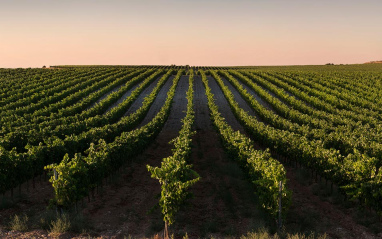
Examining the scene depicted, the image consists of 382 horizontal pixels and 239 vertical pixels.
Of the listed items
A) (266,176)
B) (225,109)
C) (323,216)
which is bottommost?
(323,216)

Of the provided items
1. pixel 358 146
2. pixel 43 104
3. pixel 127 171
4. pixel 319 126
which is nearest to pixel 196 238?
pixel 127 171

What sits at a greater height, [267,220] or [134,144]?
[134,144]

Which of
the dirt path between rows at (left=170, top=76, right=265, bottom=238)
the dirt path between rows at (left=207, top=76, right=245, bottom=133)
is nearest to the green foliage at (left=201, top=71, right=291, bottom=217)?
the dirt path between rows at (left=170, top=76, right=265, bottom=238)

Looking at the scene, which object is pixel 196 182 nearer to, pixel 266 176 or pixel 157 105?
pixel 266 176

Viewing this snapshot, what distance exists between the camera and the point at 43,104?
41500 mm

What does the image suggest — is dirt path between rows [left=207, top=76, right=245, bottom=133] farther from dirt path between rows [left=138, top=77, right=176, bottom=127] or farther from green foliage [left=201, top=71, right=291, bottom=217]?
green foliage [left=201, top=71, right=291, bottom=217]

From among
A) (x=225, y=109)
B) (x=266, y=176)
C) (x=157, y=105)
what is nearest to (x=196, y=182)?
(x=266, y=176)

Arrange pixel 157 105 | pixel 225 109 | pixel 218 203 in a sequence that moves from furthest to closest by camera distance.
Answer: pixel 157 105
pixel 225 109
pixel 218 203

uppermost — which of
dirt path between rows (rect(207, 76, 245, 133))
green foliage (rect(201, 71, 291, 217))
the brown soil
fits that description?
green foliage (rect(201, 71, 291, 217))

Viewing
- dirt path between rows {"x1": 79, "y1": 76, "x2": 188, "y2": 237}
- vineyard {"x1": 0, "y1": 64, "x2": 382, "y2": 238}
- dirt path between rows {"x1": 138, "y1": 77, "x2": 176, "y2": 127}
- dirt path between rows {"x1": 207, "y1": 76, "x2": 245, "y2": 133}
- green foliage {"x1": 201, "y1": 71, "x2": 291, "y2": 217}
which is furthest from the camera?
dirt path between rows {"x1": 138, "y1": 77, "x2": 176, "y2": 127}

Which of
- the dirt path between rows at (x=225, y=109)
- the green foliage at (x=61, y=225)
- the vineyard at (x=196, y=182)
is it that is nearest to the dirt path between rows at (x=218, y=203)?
the vineyard at (x=196, y=182)

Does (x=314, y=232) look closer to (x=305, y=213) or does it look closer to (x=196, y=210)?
(x=305, y=213)

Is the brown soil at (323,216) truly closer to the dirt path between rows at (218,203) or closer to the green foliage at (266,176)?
the green foliage at (266,176)

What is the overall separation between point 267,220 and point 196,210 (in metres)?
3.42
